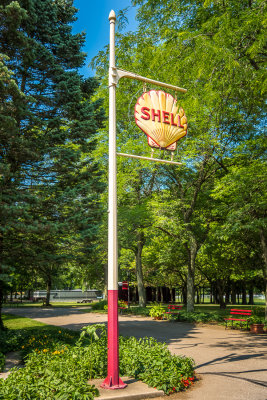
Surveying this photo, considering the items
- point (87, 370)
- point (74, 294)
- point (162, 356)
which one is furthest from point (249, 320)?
point (74, 294)

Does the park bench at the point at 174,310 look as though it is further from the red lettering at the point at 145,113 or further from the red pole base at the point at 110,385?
the red lettering at the point at 145,113

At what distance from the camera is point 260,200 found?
14.9 metres

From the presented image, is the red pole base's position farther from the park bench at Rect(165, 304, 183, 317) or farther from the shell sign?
the park bench at Rect(165, 304, 183, 317)

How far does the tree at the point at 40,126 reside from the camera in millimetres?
11078

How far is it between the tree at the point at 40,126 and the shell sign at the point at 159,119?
532 centimetres

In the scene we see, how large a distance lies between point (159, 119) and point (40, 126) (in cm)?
702

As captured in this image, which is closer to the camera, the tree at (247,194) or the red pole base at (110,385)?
the red pole base at (110,385)

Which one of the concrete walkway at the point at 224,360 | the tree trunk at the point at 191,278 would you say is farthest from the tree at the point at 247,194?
the tree trunk at the point at 191,278

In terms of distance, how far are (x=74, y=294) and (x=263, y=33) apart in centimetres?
6863

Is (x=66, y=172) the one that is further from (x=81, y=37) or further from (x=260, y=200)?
(x=260, y=200)

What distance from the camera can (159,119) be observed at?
6.79 meters

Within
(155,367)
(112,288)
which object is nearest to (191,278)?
(155,367)

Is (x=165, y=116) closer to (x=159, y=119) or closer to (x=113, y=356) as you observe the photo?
(x=159, y=119)

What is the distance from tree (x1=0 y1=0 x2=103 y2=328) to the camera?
36.3 ft
